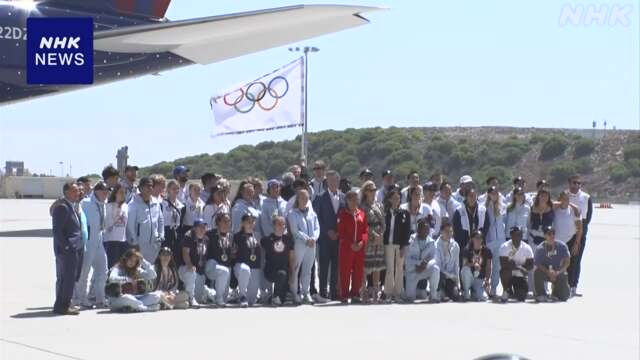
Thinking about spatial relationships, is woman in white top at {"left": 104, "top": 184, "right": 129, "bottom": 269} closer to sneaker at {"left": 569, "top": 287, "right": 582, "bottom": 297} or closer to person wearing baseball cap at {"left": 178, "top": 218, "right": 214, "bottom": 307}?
person wearing baseball cap at {"left": 178, "top": 218, "right": 214, "bottom": 307}


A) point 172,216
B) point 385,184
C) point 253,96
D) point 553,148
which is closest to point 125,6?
point 253,96

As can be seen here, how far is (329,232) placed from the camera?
12898mm

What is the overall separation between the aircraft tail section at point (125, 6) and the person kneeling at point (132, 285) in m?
14.3

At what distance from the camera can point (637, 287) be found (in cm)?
1484

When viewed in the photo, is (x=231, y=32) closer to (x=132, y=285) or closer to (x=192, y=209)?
(x=192, y=209)

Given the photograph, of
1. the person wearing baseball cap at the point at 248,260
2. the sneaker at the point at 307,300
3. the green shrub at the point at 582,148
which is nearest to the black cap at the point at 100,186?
the person wearing baseball cap at the point at 248,260

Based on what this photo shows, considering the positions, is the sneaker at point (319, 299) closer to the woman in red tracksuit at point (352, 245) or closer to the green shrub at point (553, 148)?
the woman in red tracksuit at point (352, 245)

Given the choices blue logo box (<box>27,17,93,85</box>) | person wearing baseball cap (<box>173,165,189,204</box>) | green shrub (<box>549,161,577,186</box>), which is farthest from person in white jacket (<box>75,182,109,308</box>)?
green shrub (<box>549,161,577,186</box>)

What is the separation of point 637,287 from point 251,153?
7426 centimetres

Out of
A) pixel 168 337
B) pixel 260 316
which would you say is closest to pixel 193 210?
pixel 260 316

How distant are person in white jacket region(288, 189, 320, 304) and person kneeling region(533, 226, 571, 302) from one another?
114 inches

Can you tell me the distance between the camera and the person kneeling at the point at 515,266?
517 inches

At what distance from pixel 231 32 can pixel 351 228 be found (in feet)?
33.8

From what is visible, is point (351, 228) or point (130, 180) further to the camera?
point (130, 180)
